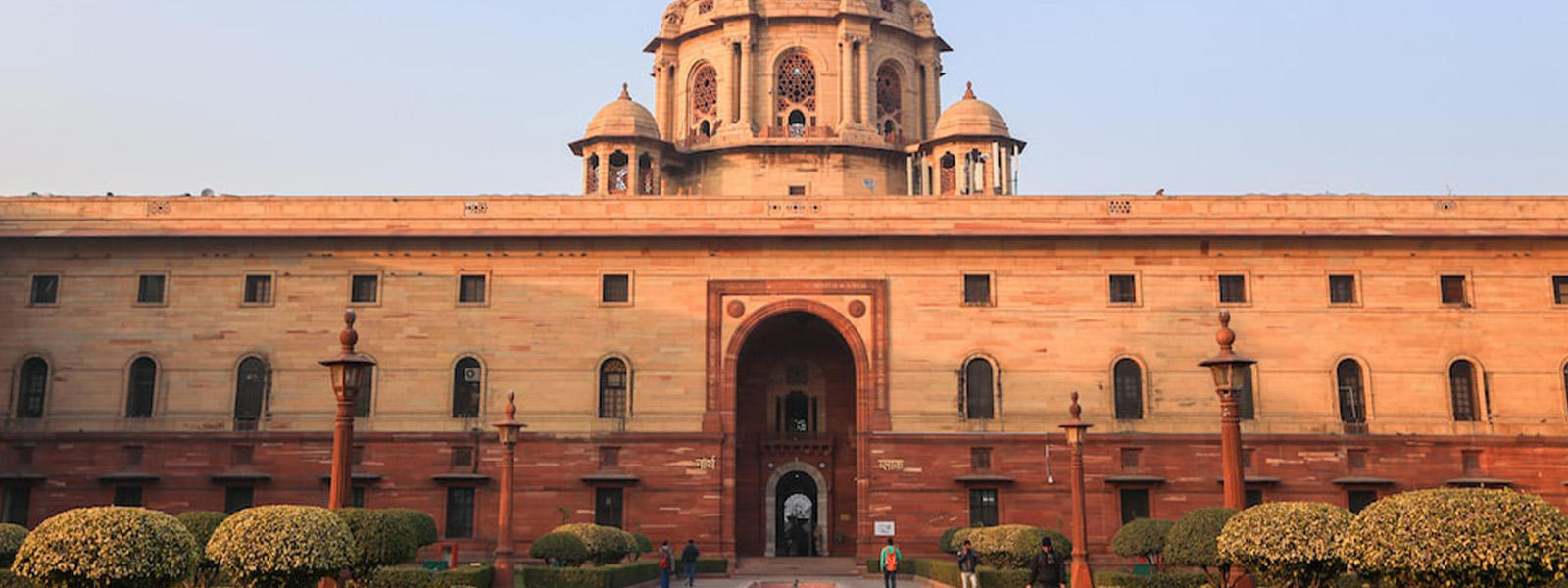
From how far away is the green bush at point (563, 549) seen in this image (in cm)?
3027

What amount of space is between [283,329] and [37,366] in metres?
6.93

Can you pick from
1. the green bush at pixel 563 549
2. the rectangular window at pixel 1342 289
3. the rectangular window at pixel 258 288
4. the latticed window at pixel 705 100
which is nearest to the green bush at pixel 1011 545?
the green bush at pixel 563 549

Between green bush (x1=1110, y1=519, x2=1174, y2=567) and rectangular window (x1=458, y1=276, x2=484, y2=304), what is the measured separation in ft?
62.0

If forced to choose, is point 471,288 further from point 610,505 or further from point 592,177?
point 592,177

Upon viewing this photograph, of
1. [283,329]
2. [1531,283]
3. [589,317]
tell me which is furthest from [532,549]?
[1531,283]

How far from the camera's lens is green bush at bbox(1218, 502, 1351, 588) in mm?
17797

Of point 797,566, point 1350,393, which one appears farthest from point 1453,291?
point 797,566

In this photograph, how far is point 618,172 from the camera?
47.0 m

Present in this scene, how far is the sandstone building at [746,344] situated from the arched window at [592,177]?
7.24 m

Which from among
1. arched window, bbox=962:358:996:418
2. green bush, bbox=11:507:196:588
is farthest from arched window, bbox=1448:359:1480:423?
green bush, bbox=11:507:196:588

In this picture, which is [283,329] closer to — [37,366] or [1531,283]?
[37,366]

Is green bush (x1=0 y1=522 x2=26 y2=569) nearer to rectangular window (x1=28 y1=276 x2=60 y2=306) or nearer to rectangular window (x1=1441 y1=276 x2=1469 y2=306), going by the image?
rectangular window (x1=28 y1=276 x2=60 y2=306)

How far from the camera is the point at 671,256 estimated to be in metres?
39.0

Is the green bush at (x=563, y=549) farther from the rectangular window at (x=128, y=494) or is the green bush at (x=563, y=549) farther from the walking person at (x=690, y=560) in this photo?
the rectangular window at (x=128, y=494)
